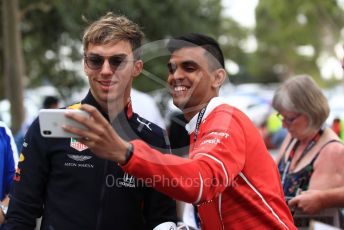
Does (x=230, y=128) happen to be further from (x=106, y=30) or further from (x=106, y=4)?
(x=106, y=4)

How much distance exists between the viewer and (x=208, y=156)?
8.46ft

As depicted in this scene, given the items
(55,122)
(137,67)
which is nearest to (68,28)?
(137,67)

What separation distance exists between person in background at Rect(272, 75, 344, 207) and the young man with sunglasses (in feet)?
5.26

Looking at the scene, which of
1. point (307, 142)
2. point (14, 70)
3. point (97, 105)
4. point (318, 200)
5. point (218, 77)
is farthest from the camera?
point (14, 70)

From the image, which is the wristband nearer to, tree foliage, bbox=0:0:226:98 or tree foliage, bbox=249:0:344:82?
tree foliage, bbox=0:0:226:98

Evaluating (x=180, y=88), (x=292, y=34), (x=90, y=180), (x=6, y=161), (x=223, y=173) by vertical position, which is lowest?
(x=6, y=161)

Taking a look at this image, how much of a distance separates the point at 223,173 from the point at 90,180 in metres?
0.80

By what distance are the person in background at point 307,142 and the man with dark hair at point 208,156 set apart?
1.35 metres

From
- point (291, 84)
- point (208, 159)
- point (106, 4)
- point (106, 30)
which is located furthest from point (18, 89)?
point (208, 159)

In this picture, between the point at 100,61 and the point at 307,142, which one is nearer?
the point at 100,61

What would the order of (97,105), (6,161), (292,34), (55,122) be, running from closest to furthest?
1. (55,122)
2. (97,105)
3. (6,161)
4. (292,34)

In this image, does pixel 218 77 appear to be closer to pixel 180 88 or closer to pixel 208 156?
pixel 180 88

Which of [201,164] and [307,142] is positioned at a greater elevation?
[201,164]

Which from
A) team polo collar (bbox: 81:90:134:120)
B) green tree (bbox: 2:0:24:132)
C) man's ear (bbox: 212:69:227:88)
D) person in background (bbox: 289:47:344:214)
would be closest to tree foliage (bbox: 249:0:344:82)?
green tree (bbox: 2:0:24:132)
